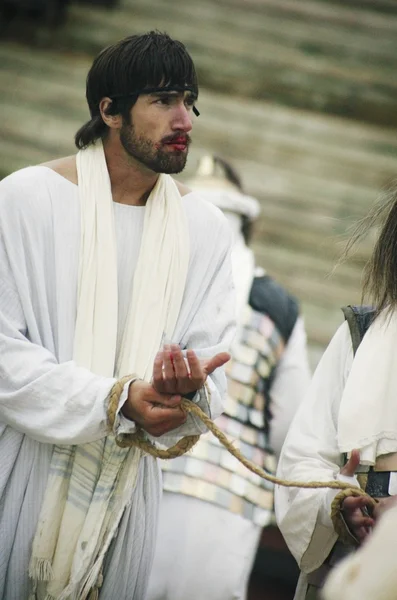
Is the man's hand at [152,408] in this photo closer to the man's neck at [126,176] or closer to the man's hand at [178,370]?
the man's hand at [178,370]

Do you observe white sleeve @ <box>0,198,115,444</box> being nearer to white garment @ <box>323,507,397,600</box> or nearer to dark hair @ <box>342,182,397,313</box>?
dark hair @ <box>342,182,397,313</box>

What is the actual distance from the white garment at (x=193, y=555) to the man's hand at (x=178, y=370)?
60.6 inches

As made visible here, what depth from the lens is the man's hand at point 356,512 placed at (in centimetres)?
326

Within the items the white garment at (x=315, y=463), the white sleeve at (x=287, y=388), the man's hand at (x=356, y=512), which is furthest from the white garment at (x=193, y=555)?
the man's hand at (x=356, y=512)

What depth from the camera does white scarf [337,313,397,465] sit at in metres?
3.41

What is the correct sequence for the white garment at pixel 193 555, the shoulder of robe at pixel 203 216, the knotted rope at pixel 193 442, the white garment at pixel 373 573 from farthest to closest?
the white garment at pixel 193 555
the shoulder of robe at pixel 203 216
the knotted rope at pixel 193 442
the white garment at pixel 373 573

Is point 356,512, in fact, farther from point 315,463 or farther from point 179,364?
point 179,364

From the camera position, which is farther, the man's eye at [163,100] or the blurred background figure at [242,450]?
the blurred background figure at [242,450]

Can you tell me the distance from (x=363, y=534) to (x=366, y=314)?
0.74m

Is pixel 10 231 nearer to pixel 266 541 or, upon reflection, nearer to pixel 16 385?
pixel 16 385

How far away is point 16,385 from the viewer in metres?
3.24

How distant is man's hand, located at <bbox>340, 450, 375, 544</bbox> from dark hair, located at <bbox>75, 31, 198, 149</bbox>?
123cm

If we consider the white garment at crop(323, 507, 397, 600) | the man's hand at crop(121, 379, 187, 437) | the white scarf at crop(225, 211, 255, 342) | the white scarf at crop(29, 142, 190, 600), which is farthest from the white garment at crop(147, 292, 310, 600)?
the white garment at crop(323, 507, 397, 600)

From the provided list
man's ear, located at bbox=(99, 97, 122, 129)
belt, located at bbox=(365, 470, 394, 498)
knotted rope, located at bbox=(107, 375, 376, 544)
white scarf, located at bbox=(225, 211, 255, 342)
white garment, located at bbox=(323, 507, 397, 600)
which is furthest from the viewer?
white scarf, located at bbox=(225, 211, 255, 342)
